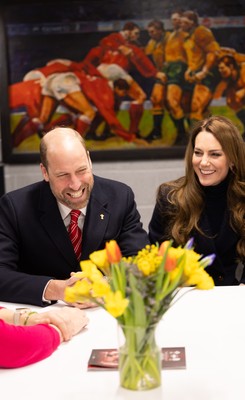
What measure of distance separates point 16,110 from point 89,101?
506 mm

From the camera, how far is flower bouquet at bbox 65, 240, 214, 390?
1.38m

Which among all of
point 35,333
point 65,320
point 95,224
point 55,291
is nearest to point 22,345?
point 35,333

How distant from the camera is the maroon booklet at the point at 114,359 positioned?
1667mm

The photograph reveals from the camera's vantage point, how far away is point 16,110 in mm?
4250

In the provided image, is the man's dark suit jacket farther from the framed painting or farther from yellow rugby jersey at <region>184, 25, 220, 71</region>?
yellow rugby jersey at <region>184, 25, 220, 71</region>

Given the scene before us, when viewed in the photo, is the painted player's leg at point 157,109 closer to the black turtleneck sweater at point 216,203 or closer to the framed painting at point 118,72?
the framed painting at point 118,72

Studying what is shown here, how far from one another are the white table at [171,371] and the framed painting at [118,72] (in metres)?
2.26

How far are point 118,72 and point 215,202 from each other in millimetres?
1575

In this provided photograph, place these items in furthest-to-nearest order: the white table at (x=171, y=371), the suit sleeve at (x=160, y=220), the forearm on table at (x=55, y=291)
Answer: the suit sleeve at (x=160, y=220) → the forearm on table at (x=55, y=291) → the white table at (x=171, y=371)

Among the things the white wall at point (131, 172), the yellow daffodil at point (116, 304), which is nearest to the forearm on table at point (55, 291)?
the yellow daffodil at point (116, 304)

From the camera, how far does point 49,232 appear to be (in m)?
2.57

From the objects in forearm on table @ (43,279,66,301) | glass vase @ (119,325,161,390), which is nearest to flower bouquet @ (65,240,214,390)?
glass vase @ (119,325,161,390)

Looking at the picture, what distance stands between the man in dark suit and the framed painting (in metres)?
1.59

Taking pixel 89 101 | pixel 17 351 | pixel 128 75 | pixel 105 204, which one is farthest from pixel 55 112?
pixel 17 351
